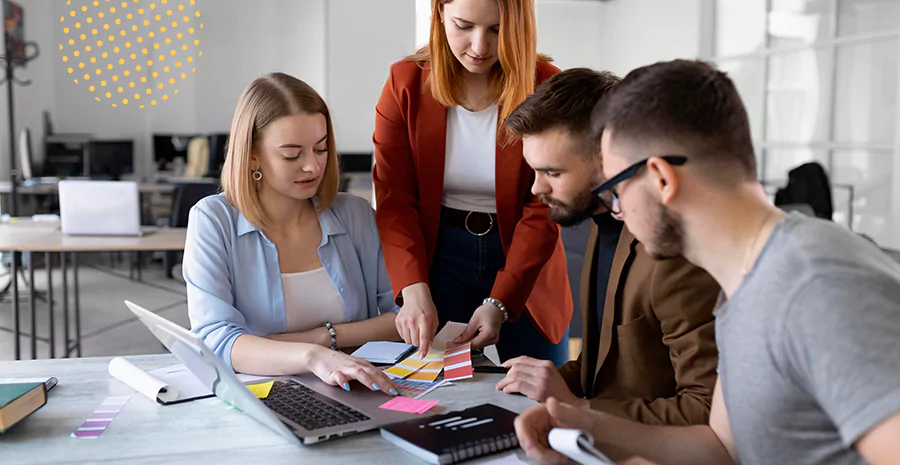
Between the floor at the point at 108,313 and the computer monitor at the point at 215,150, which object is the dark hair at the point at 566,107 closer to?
the floor at the point at 108,313

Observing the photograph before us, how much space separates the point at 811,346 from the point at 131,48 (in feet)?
24.6

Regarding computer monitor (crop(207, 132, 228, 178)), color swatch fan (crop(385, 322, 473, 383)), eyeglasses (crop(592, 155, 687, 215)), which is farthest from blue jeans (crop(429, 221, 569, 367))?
computer monitor (crop(207, 132, 228, 178))

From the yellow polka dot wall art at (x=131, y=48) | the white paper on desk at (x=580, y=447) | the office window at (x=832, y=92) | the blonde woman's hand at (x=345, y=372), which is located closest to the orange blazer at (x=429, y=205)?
the blonde woman's hand at (x=345, y=372)

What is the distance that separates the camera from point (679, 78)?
0.97 m

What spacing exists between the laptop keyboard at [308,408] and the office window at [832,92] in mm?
3164

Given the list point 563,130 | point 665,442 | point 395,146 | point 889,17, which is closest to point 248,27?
point 889,17

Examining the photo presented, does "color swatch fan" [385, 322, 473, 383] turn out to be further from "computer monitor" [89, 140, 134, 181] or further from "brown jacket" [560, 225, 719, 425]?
"computer monitor" [89, 140, 134, 181]

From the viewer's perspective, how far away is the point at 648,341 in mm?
1404

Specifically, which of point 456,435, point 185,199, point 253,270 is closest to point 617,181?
point 456,435

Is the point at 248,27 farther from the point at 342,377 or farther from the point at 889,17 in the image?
the point at 342,377

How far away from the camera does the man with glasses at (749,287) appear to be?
74cm

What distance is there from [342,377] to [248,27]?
7.19m

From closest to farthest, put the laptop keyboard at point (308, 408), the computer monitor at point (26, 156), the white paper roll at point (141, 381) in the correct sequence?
the laptop keyboard at point (308, 408) → the white paper roll at point (141, 381) → the computer monitor at point (26, 156)

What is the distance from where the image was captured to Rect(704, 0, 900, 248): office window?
4.42 metres
